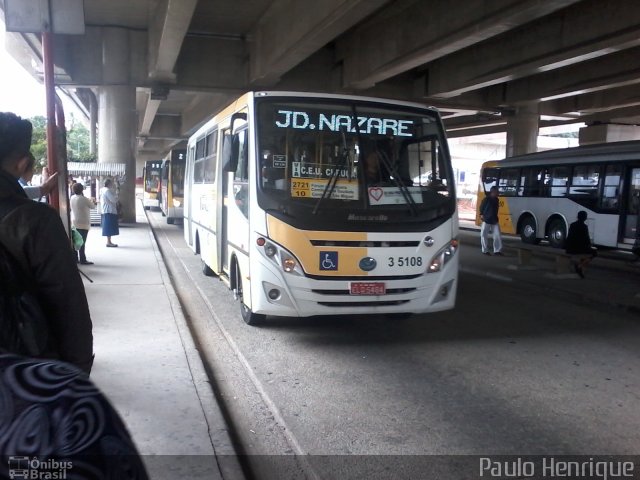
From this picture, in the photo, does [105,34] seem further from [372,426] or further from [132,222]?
[372,426]

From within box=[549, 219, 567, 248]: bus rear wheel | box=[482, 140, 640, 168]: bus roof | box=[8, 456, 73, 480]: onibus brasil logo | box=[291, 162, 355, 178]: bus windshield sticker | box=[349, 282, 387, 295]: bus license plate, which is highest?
box=[482, 140, 640, 168]: bus roof

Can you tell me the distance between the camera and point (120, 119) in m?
22.5

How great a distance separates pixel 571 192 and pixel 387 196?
13.5 meters

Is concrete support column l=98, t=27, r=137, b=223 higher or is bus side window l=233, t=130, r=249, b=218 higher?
concrete support column l=98, t=27, r=137, b=223

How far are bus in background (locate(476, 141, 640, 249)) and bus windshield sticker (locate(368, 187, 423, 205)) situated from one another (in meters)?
10.2

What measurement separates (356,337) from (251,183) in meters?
2.37

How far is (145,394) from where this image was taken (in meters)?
4.75

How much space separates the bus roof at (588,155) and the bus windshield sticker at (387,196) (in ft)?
39.2

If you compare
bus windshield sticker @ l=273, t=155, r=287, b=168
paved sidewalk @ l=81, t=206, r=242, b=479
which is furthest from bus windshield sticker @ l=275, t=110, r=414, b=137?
paved sidewalk @ l=81, t=206, r=242, b=479

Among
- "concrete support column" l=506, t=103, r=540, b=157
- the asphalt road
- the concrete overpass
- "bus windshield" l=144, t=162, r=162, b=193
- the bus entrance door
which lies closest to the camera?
the asphalt road

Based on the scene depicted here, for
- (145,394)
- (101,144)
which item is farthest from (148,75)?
(145,394)

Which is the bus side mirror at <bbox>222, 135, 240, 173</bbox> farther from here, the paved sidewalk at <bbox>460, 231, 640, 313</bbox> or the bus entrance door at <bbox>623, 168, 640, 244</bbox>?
the bus entrance door at <bbox>623, 168, 640, 244</bbox>

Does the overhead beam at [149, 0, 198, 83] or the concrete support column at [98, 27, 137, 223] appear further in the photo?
the concrete support column at [98, 27, 137, 223]

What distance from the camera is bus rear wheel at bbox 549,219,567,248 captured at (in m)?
18.4
